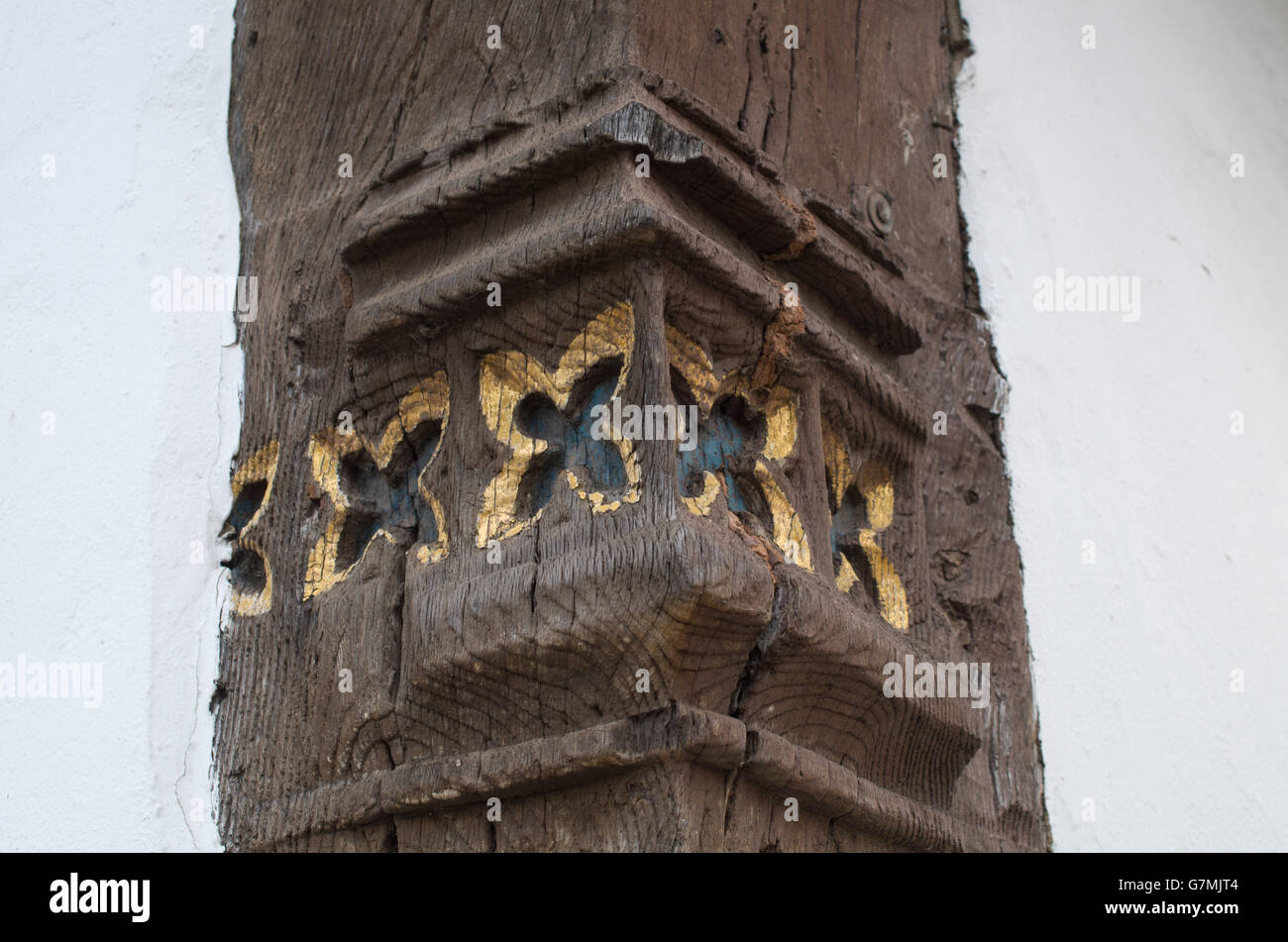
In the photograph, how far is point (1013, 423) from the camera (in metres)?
1.52

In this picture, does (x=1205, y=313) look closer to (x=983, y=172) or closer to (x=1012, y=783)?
(x=983, y=172)

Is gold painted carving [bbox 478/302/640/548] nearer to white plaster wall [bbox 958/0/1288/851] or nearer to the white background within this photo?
the white background

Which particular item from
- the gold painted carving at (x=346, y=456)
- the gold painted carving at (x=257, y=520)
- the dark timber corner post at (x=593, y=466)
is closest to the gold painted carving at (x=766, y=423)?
the dark timber corner post at (x=593, y=466)

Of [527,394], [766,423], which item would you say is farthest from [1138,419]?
[527,394]

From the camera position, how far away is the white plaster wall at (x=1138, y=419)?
1.50 metres

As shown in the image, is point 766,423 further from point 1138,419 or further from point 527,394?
point 1138,419

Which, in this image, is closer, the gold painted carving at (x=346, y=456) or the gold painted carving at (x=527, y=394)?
the gold painted carving at (x=527, y=394)

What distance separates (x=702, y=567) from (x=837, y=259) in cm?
36

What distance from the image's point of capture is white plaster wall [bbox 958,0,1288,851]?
1.50m

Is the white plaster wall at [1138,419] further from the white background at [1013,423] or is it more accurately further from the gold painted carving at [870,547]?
the gold painted carving at [870,547]

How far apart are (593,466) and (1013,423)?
604mm

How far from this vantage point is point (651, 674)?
0.98m

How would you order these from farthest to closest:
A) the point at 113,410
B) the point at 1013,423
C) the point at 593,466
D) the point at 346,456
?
1. the point at 1013,423
2. the point at 113,410
3. the point at 346,456
4. the point at 593,466

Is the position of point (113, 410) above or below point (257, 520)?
above
